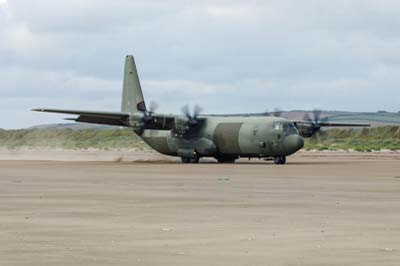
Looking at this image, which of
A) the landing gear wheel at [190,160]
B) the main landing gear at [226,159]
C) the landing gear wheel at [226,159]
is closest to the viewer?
the landing gear wheel at [190,160]

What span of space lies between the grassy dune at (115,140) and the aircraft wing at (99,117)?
531 inches

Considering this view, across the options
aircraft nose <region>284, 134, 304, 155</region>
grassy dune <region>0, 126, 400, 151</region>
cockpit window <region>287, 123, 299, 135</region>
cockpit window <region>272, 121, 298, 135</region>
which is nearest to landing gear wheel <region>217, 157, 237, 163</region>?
cockpit window <region>272, 121, 298, 135</region>

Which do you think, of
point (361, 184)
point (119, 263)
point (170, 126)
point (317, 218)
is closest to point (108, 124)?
point (170, 126)

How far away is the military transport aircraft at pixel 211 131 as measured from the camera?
2520 inches

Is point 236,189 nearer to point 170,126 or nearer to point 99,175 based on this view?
point 99,175

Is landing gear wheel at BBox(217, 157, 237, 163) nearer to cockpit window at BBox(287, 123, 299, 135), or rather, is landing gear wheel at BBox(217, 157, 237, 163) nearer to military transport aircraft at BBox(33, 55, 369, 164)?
military transport aircraft at BBox(33, 55, 369, 164)

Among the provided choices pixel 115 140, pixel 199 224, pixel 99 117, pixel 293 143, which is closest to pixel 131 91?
pixel 99 117

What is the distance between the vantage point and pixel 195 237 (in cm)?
1864

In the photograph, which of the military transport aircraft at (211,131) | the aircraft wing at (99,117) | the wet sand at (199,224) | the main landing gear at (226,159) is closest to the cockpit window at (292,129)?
the military transport aircraft at (211,131)

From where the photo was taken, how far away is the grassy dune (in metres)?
108

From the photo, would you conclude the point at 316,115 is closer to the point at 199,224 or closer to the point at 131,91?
the point at 131,91

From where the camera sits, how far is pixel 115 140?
158 meters

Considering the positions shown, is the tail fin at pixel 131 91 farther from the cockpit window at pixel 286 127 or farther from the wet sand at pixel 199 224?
the wet sand at pixel 199 224

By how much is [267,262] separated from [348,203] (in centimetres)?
1304
